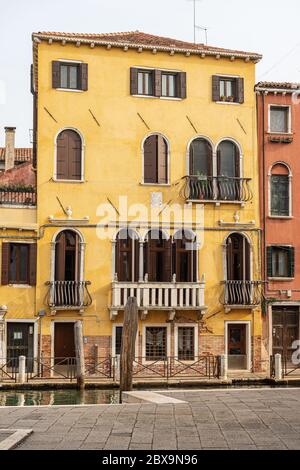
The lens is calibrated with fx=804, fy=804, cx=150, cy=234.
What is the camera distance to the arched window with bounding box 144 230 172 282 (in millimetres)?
26719

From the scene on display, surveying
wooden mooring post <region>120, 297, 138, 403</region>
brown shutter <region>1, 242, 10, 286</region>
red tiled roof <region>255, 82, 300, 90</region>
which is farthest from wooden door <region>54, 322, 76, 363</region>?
red tiled roof <region>255, 82, 300, 90</region>

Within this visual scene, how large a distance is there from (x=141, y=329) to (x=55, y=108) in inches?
308

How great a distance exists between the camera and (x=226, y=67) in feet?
91.7

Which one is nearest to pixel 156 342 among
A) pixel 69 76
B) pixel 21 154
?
pixel 69 76

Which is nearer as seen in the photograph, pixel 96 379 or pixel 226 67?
pixel 96 379

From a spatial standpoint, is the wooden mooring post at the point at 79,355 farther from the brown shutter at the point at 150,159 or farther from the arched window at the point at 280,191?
the arched window at the point at 280,191

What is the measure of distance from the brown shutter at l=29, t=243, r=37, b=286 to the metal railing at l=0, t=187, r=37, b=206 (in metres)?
1.43

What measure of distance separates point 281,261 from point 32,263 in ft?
28.3

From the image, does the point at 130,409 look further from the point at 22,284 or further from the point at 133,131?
the point at 133,131

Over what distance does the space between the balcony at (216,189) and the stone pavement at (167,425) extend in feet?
37.3

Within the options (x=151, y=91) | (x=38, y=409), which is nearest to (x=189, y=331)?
(x=151, y=91)

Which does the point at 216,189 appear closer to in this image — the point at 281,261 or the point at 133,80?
the point at 281,261

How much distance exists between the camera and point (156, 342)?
87.5ft

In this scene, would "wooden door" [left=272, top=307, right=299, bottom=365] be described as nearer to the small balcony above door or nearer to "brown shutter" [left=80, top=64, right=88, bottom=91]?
the small balcony above door
